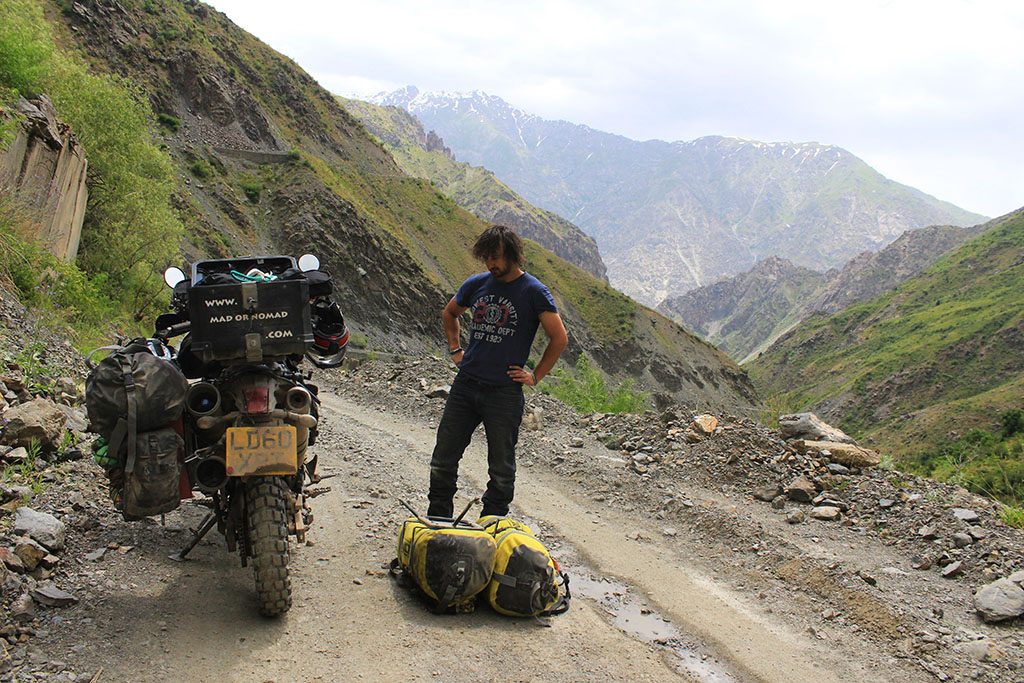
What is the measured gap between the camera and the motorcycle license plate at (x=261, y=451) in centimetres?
422

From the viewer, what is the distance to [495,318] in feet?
→ 17.9

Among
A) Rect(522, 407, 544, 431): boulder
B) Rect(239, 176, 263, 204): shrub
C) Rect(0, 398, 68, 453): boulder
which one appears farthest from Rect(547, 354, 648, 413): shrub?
Rect(239, 176, 263, 204): shrub

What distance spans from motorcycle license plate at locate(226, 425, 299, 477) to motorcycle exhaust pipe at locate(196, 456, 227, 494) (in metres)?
0.24

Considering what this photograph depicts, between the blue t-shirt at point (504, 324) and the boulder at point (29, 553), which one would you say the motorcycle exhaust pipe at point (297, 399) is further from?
the boulder at point (29, 553)

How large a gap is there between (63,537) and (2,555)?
55 centimetres

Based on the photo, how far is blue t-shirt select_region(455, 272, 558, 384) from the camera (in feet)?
17.7

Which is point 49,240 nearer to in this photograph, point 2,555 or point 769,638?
point 2,555

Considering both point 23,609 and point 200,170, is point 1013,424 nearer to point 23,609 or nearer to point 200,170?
point 200,170

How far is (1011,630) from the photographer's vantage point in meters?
5.25

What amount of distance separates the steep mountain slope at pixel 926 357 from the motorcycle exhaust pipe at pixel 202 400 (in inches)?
2836

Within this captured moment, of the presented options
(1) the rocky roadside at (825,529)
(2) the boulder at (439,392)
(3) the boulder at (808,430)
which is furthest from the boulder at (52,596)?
(2) the boulder at (439,392)

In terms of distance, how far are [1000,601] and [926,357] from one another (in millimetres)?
117126

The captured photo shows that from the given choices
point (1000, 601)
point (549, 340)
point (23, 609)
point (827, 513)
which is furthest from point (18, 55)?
Answer: point (1000, 601)

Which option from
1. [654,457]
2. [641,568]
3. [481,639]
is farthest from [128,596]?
[654,457]
